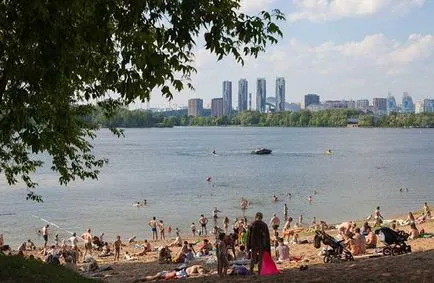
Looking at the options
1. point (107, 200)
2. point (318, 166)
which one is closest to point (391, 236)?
point (107, 200)

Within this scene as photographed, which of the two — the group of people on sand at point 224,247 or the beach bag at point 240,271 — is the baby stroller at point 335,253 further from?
the beach bag at point 240,271

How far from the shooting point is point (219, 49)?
7848 millimetres

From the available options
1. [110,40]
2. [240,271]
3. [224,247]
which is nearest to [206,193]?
[224,247]

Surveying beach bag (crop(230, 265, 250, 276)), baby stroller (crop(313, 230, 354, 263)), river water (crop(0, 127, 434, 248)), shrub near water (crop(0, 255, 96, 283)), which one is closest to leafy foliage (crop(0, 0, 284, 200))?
shrub near water (crop(0, 255, 96, 283))

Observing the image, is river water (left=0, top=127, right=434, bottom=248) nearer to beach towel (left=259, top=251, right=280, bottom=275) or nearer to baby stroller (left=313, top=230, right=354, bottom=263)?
baby stroller (left=313, top=230, right=354, bottom=263)

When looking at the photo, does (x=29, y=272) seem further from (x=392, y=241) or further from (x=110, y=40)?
(x=392, y=241)

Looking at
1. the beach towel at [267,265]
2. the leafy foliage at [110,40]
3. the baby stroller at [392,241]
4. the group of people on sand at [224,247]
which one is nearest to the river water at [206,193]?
the group of people on sand at [224,247]

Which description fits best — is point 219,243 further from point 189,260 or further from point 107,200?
point 107,200

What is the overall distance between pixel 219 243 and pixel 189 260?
8.30m

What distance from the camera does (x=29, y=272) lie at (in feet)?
37.8

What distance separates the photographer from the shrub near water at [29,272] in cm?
1106

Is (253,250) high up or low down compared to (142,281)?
up

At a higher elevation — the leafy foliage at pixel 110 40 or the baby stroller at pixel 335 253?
the leafy foliage at pixel 110 40

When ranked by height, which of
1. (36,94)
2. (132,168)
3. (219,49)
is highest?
(219,49)
